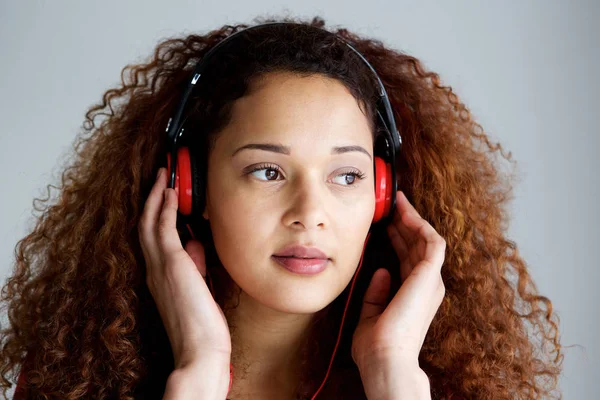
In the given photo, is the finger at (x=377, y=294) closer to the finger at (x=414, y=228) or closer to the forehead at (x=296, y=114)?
the finger at (x=414, y=228)

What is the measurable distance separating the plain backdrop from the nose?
40.6 inches

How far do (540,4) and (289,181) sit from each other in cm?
147

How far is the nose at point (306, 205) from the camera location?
2.25m

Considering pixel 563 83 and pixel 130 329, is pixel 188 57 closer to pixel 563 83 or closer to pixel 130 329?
pixel 130 329

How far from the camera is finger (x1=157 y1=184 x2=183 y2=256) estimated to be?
7.73 ft

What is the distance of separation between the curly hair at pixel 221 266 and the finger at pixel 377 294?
0.07 m

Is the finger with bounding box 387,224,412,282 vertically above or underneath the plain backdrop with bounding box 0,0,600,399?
underneath

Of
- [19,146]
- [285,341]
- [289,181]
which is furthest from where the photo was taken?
[19,146]

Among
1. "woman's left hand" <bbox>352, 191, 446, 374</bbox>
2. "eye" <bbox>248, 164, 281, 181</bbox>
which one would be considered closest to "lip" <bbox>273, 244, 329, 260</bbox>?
"eye" <bbox>248, 164, 281, 181</bbox>

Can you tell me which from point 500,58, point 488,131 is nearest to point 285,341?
point 488,131

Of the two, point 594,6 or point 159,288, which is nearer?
point 159,288

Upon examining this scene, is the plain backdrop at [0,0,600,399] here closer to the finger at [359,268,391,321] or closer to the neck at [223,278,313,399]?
the finger at [359,268,391,321]

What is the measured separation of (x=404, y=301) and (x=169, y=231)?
624 mm

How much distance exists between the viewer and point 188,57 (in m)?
2.73
